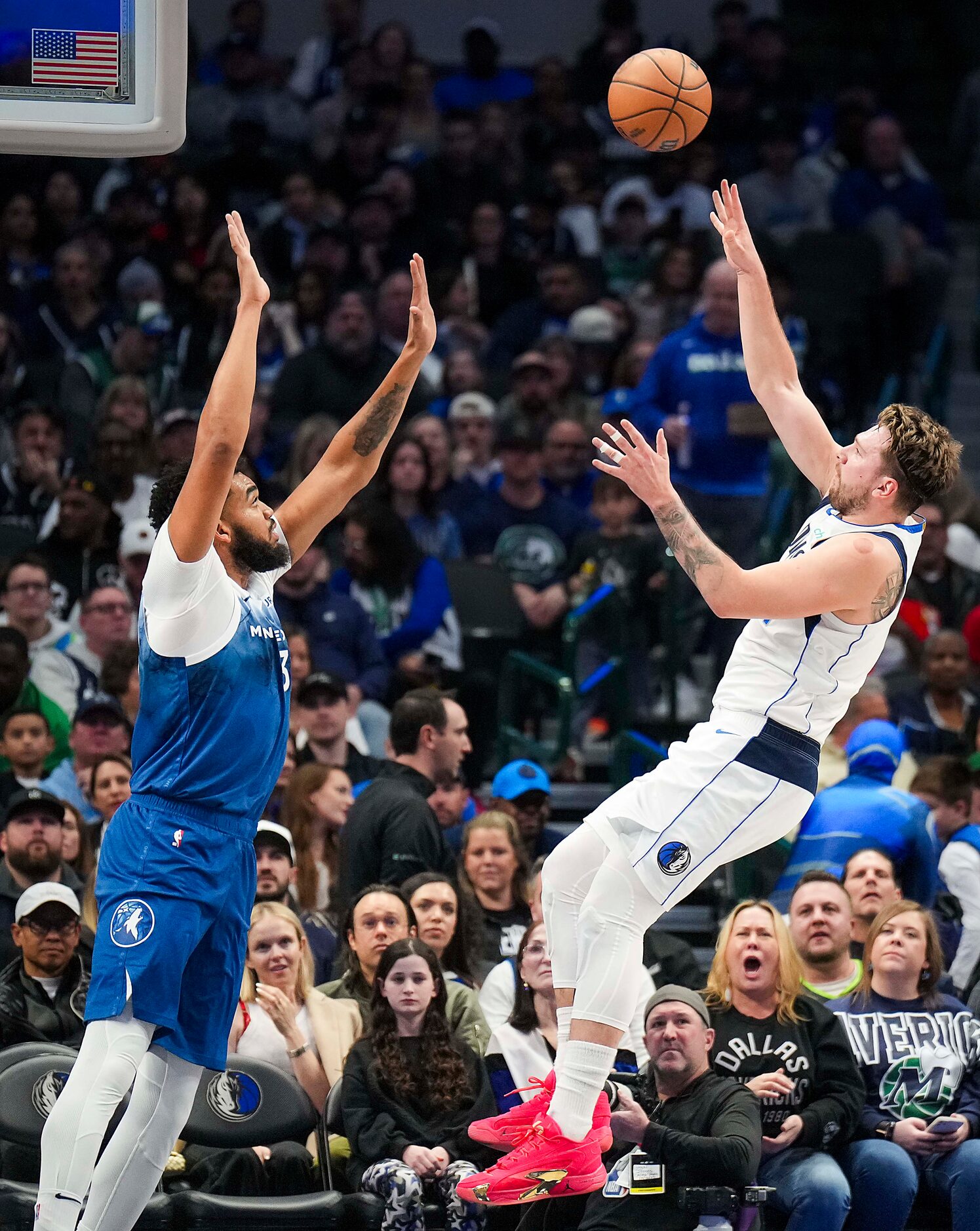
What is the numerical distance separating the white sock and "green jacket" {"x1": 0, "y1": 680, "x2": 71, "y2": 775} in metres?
5.06

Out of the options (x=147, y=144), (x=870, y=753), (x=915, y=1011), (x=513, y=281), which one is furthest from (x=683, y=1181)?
(x=513, y=281)

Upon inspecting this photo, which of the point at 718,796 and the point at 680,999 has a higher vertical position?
the point at 718,796

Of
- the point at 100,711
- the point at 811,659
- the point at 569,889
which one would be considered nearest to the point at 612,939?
the point at 569,889

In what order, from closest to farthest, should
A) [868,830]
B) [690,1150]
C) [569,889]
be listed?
[569,889]
[690,1150]
[868,830]

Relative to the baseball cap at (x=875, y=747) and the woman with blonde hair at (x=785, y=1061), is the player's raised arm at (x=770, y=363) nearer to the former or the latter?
the woman with blonde hair at (x=785, y=1061)

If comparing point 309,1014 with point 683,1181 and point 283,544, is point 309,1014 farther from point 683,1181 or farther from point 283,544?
point 283,544

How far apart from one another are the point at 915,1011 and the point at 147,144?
4.83m

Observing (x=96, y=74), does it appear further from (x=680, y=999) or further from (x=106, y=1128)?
(x=680, y=999)

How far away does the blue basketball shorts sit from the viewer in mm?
6102

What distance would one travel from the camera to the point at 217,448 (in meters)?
5.94

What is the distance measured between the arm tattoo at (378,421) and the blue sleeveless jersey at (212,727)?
91cm

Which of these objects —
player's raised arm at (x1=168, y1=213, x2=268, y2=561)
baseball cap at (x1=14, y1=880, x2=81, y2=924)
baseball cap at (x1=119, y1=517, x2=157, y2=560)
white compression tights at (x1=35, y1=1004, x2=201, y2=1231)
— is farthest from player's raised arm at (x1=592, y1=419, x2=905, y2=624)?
baseball cap at (x1=119, y1=517, x2=157, y2=560)

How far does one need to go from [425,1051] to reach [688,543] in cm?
292

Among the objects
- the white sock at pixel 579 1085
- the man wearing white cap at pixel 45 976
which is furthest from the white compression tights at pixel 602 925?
the man wearing white cap at pixel 45 976
